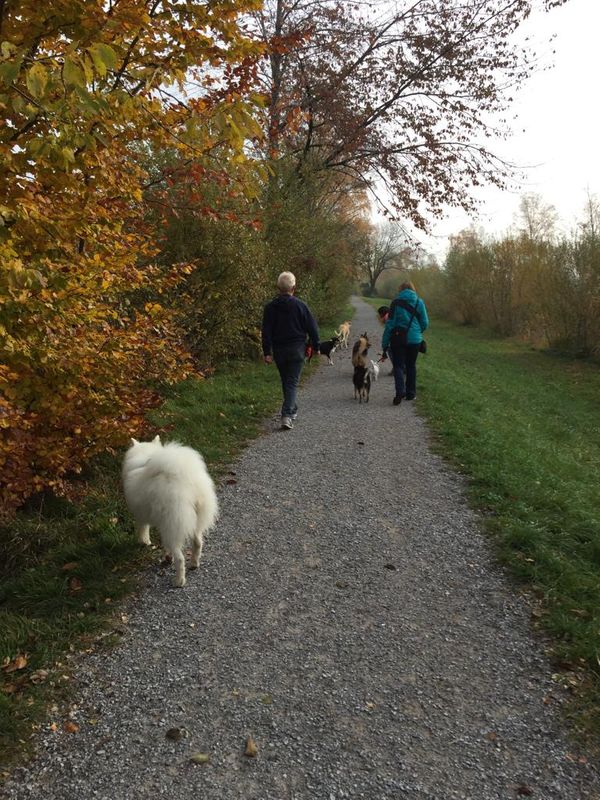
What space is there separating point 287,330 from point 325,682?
5628 mm

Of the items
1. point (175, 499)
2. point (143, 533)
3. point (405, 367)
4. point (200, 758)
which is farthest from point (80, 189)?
point (405, 367)

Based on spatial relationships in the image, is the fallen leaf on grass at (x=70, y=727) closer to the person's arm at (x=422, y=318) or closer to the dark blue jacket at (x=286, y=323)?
the dark blue jacket at (x=286, y=323)

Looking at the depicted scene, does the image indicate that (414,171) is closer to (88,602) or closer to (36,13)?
(36,13)

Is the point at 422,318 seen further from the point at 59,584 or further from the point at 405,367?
the point at 59,584

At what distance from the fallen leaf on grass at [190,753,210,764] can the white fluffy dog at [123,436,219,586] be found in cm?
146

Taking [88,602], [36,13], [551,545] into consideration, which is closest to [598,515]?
[551,545]

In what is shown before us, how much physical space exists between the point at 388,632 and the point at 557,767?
3.87 feet

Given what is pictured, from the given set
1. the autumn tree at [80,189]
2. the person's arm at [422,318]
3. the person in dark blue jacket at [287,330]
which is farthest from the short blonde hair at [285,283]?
the person's arm at [422,318]

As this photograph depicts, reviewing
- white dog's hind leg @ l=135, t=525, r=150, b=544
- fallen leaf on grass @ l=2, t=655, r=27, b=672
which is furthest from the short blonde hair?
fallen leaf on grass @ l=2, t=655, r=27, b=672

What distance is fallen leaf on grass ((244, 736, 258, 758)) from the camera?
249cm

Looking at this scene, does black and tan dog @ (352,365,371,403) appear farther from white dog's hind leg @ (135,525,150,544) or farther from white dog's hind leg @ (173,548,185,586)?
white dog's hind leg @ (173,548,185,586)

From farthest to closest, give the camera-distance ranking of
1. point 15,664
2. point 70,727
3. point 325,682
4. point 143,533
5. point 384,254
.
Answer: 1. point 384,254
2. point 143,533
3. point 15,664
4. point 325,682
5. point 70,727

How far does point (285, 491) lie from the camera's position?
5.74 meters

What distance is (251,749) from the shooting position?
2.50m
